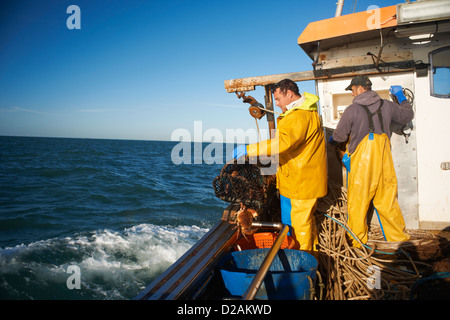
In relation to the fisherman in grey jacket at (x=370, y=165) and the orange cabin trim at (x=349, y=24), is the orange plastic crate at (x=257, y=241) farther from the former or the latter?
the orange cabin trim at (x=349, y=24)

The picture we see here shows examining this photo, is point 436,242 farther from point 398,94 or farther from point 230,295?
point 230,295

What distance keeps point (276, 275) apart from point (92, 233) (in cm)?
676

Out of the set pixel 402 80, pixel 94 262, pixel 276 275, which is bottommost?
pixel 94 262

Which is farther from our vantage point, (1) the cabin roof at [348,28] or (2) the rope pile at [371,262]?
(1) the cabin roof at [348,28]

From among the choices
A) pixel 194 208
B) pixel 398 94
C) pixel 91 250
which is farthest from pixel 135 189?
pixel 398 94

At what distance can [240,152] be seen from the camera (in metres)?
2.52

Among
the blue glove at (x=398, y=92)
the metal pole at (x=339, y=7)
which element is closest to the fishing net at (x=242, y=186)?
the blue glove at (x=398, y=92)

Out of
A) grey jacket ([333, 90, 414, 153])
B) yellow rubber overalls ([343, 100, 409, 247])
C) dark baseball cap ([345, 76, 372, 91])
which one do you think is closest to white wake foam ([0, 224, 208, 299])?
yellow rubber overalls ([343, 100, 409, 247])

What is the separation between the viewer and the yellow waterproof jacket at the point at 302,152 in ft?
8.08

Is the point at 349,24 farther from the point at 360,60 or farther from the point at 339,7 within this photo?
the point at 339,7

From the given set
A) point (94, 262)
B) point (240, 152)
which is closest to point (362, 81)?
point (240, 152)

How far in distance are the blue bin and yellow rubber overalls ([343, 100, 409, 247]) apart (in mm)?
1218

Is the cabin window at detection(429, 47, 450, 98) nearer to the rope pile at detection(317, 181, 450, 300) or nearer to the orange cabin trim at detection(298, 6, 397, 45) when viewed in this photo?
the orange cabin trim at detection(298, 6, 397, 45)
